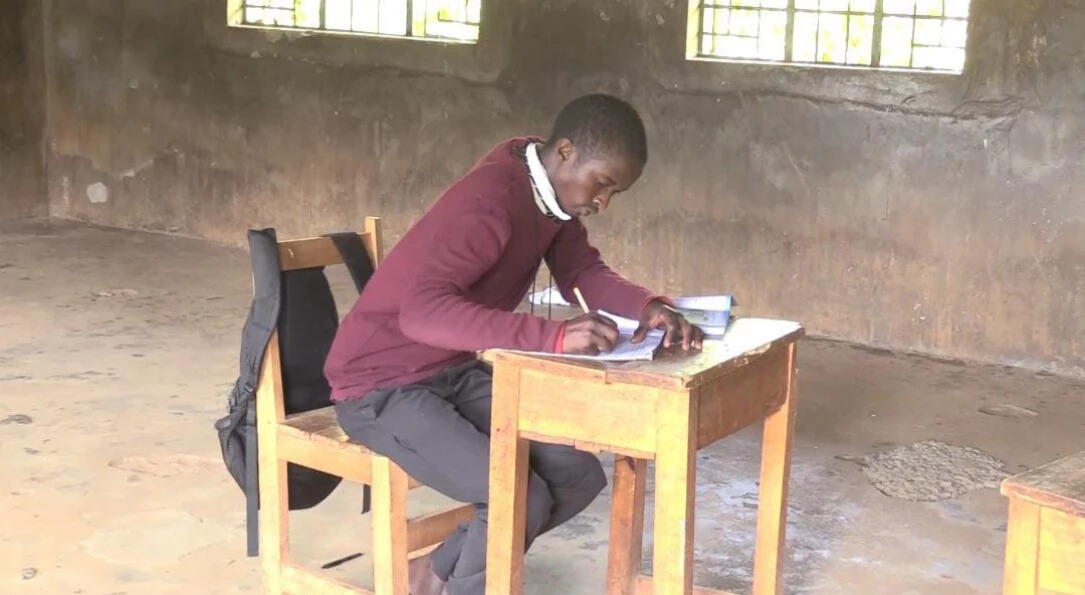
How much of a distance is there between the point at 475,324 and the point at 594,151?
422 mm

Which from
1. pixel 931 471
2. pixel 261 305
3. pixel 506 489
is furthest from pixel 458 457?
pixel 931 471

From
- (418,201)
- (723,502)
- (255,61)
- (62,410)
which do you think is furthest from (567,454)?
(255,61)

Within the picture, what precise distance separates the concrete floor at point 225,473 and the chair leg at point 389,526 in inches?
21.7

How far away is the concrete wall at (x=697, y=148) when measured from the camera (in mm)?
5613

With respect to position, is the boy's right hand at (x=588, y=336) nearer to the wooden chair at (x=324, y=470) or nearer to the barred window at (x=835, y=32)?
the wooden chair at (x=324, y=470)

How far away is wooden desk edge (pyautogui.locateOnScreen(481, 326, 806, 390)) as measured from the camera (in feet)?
7.49

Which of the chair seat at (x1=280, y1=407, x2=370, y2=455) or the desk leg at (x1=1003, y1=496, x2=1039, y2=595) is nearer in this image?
the desk leg at (x1=1003, y1=496, x2=1039, y2=595)

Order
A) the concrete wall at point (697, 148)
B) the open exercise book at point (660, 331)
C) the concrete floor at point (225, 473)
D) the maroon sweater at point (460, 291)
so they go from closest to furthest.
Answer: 1. the open exercise book at point (660, 331)
2. the maroon sweater at point (460, 291)
3. the concrete floor at point (225, 473)
4. the concrete wall at point (697, 148)

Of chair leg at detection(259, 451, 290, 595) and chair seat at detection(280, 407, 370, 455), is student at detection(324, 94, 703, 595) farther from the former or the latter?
chair leg at detection(259, 451, 290, 595)

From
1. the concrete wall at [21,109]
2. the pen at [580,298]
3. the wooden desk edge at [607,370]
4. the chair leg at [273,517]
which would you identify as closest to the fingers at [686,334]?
the wooden desk edge at [607,370]

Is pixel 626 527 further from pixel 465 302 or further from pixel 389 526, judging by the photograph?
pixel 465 302

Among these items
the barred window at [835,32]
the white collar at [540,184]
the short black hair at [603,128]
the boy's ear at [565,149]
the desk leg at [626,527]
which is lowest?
the desk leg at [626,527]

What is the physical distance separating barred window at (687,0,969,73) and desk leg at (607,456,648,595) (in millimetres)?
3379

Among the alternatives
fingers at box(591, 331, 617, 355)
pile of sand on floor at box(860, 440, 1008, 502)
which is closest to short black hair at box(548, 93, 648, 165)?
fingers at box(591, 331, 617, 355)
